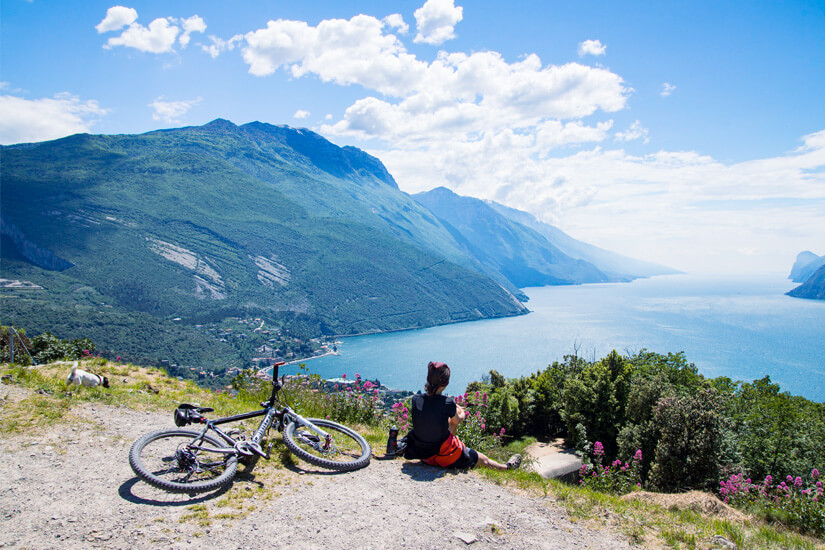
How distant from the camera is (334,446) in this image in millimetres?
5707

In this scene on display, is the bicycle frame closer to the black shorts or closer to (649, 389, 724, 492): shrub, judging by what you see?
the black shorts

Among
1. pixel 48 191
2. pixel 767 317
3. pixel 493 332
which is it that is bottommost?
pixel 493 332

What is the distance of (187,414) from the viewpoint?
503 centimetres

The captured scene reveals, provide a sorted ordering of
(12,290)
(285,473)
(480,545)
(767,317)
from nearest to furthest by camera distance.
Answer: (480,545) → (285,473) → (12,290) → (767,317)

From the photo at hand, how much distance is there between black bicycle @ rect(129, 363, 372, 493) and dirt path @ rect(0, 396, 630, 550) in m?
0.16

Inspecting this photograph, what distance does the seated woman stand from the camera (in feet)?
18.0

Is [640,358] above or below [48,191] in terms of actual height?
below

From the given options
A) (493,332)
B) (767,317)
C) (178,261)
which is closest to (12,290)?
(178,261)

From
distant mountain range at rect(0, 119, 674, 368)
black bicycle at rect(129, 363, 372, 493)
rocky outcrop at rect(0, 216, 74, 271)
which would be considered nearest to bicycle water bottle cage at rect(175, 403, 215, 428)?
black bicycle at rect(129, 363, 372, 493)

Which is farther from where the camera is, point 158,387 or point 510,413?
point 510,413

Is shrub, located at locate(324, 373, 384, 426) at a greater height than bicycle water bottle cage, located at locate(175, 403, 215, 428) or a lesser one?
lesser

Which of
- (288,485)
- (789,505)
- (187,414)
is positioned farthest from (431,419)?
(789,505)

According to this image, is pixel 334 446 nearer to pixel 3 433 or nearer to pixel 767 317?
pixel 3 433

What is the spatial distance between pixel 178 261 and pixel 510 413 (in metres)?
147
